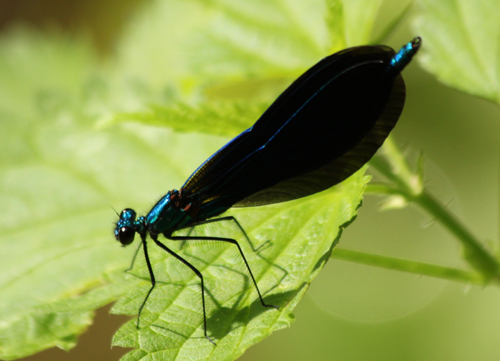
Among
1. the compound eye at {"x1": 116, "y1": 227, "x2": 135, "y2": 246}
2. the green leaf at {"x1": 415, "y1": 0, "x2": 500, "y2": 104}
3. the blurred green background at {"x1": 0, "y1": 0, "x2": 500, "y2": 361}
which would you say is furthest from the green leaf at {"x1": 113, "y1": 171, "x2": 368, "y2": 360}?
the blurred green background at {"x1": 0, "y1": 0, "x2": 500, "y2": 361}

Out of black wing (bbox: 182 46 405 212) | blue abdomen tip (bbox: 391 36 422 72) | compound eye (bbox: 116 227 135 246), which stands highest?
compound eye (bbox: 116 227 135 246)

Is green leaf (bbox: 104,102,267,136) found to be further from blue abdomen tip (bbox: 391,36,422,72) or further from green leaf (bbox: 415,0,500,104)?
green leaf (bbox: 415,0,500,104)

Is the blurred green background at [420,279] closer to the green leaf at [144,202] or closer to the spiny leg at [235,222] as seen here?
the green leaf at [144,202]

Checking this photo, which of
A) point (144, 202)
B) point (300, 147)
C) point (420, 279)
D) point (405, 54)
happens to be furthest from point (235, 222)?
point (420, 279)

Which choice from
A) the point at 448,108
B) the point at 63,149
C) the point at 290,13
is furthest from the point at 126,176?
the point at 448,108

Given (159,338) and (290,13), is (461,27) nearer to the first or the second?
(290,13)

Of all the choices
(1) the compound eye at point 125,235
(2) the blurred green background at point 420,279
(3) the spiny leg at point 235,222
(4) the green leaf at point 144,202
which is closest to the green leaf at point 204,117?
(4) the green leaf at point 144,202

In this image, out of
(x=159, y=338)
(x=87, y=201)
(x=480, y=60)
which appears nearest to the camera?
(x=159, y=338)
